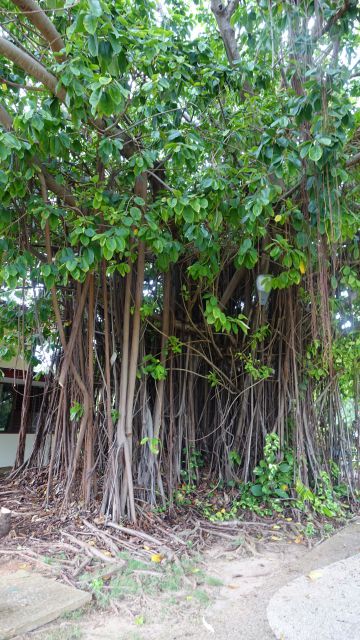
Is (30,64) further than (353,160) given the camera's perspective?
No

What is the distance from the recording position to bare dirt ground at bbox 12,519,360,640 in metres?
1.95

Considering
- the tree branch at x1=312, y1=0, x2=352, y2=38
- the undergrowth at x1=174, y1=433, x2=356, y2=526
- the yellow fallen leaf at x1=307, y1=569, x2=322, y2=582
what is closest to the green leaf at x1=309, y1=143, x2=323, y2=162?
the tree branch at x1=312, y1=0, x2=352, y2=38

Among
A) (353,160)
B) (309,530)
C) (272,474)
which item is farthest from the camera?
(272,474)

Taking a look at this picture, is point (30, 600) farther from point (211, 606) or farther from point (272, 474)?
point (272, 474)

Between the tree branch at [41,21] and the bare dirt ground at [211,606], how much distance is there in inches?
109

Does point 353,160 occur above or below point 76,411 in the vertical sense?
above

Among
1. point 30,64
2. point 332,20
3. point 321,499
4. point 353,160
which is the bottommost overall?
point 321,499

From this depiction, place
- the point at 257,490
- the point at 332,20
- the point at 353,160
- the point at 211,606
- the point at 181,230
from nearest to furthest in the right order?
the point at 211,606, the point at 332,20, the point at 353,160, the point at 181,230, the point at 257,490

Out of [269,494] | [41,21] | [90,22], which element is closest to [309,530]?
[269,494]

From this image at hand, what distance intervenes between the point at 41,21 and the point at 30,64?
0.21 metres

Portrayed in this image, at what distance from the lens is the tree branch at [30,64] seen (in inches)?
94.7

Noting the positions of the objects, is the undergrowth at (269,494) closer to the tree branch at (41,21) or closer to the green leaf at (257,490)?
the green leaf at (257,490)

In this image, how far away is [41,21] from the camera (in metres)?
2.39

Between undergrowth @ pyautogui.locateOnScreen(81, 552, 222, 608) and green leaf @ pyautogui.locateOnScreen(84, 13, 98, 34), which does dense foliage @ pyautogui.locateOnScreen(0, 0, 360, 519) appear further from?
undergrowth @ pyautogui.locateOnScreen(81, 552, 222, 608)
